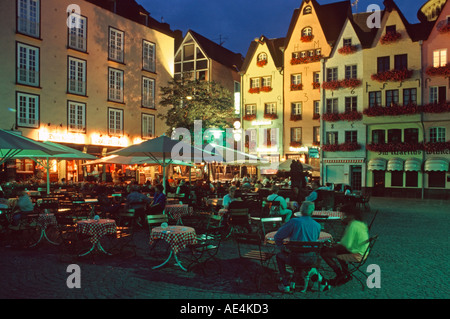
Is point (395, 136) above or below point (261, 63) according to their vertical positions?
below

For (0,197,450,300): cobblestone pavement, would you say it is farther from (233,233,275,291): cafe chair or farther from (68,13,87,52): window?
(68,13,87,52): window

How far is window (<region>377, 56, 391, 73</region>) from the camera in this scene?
31.9m

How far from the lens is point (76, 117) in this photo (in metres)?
30.8

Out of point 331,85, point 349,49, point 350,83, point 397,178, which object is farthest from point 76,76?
point 397,178

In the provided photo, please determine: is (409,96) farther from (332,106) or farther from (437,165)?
(332,106)

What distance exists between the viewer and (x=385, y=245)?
10648 mm

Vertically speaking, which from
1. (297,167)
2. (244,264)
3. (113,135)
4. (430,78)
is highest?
(430,78)

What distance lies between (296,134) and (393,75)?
430 inches

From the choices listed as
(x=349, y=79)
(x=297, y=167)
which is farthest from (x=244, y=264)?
(x=349, y=79)

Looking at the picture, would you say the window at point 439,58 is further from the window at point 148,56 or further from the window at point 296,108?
the window at point 148,56

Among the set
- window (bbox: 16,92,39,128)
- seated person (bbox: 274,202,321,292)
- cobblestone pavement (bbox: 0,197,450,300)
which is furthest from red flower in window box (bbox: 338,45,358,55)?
seated person (bbox: 274,202,321,292)
